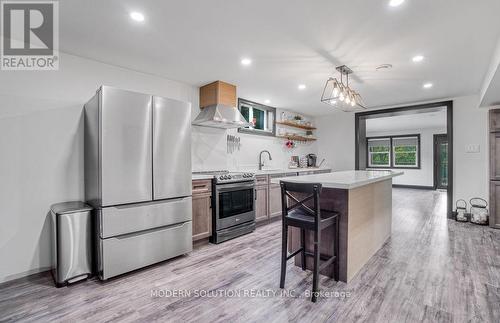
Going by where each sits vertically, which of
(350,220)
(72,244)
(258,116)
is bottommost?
(72,244)

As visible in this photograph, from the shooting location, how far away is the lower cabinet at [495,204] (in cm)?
404

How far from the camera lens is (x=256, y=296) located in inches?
82.8

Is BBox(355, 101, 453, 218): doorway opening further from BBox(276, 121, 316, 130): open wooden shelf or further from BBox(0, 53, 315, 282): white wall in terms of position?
BBox(0, 53, 315, 282): white wall

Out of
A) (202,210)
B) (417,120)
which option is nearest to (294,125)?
(202,210)

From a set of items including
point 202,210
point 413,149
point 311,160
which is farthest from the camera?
point 413,149

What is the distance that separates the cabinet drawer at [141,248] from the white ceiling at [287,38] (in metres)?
2.09

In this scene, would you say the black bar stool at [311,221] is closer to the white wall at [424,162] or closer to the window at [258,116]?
the window at [258,116]

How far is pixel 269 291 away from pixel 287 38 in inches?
99.0

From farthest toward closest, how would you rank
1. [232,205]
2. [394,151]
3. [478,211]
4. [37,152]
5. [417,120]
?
[394,151]
[417,120]
[478,211]
[232,205]
[37,152]

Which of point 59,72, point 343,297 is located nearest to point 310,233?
point 343,297

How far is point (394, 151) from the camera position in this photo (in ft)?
32.4

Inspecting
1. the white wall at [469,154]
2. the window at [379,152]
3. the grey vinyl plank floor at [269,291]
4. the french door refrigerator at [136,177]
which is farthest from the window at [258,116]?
the window at [379,152]

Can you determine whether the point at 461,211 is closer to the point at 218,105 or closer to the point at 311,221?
the point at 311,221

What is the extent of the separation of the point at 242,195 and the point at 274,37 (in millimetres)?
2309
